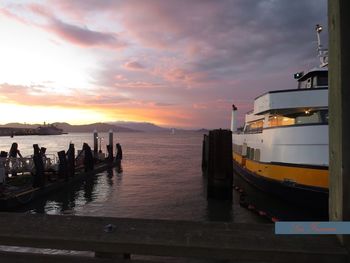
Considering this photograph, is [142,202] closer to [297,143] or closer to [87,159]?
[297,143]

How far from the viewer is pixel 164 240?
100 inches

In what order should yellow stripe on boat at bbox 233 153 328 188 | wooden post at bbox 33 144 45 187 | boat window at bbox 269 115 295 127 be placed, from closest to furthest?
yellow stripe on boat at bbox 233 153 328 188 → boat window at bbox 269 115 295 127 → wooden post at bbox 33 144 45 187

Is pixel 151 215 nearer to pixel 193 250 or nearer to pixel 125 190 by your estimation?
pixel 125 190

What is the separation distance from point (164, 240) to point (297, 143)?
14.7m

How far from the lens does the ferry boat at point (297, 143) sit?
15398 millimetres

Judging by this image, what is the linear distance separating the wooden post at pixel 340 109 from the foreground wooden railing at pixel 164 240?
33 cm

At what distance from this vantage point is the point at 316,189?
15.4 meters

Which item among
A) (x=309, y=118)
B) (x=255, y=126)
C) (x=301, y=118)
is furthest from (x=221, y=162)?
(x=309, y=118)

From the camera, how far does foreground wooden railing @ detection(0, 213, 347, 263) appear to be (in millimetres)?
2400

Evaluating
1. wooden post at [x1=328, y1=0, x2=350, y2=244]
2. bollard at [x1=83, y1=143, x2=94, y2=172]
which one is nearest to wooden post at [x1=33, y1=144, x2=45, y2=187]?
bollard at [x1=83, y1=143, x2=94, y2=172]

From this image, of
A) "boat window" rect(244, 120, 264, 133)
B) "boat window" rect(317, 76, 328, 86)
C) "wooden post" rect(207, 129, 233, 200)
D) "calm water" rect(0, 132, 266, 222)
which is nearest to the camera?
"boat window" rect(317, 76, 328, 86)

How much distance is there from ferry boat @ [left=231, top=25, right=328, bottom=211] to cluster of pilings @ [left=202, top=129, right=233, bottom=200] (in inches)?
85.1

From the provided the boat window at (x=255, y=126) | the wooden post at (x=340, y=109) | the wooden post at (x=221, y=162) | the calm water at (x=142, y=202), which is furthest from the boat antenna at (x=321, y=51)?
the wooden post at (x=340, y=109)

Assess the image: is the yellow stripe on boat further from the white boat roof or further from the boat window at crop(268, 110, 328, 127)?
the white boat roof
